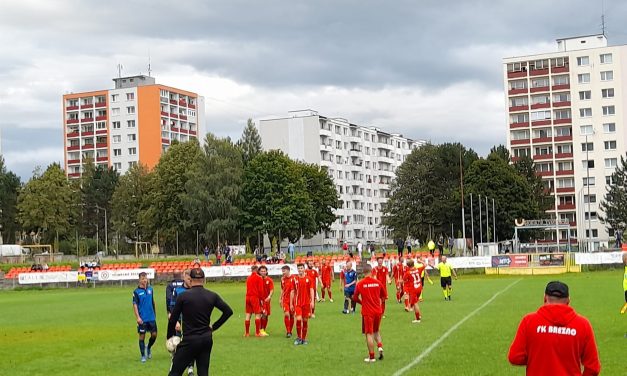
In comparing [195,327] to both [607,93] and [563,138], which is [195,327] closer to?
[607,93]

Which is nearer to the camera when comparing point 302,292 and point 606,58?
point 302,292

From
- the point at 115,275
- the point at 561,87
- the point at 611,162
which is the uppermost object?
the point at 561,87

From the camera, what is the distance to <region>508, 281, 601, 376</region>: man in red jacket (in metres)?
7.28

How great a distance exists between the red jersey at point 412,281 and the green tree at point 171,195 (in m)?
76.2

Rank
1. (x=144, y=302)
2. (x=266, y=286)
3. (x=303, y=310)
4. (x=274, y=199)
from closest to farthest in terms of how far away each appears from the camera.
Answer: (x=144, y=302) < (x=303, y=310) < (x=266, y=286) < (x=274, y=199)

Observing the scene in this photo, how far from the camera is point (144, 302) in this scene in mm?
19266

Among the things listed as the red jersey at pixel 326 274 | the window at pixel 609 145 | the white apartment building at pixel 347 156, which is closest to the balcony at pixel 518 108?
the window at pixel 609 145

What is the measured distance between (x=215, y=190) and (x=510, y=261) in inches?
1900

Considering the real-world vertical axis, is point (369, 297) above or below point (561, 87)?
below

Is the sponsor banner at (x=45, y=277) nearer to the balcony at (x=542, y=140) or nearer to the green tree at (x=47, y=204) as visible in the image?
the green tree at (x=47, y=204)

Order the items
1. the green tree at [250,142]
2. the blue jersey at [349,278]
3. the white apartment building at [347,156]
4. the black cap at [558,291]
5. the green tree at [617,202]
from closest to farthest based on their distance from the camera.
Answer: the black cap at [558,291] < the blue jersey at [349,278] < the green tree at [617,202] < the green tree at [250,142] < the white apartment building at [347,156]

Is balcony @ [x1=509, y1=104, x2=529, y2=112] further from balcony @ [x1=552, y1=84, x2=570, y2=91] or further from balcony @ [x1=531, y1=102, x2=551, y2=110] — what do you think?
balcony @ [x1=552, y1=84, x2=570, y2=91]

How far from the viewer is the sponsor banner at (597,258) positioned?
59750mm

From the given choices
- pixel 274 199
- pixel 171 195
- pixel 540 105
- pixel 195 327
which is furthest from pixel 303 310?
pixel 540 105
